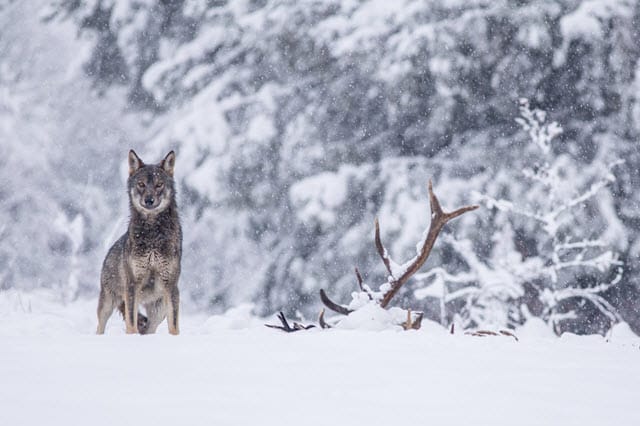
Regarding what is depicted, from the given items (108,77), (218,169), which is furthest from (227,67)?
(108,77)

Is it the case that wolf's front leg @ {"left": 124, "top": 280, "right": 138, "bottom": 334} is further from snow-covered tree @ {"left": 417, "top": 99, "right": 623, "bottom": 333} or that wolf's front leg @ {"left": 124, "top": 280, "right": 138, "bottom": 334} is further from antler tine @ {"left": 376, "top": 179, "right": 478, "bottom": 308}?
snow-covered tree @ {"left": 417, "top": 99, "right": 623, "bottom": 333}

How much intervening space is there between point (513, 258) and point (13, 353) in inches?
327

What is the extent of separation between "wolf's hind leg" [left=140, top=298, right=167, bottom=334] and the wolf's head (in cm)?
55

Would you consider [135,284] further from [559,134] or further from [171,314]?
[559,134]

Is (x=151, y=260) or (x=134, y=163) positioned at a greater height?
(x=134, y=163)

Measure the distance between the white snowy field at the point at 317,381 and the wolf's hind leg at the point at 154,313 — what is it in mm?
1402

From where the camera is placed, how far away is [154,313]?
477 cm

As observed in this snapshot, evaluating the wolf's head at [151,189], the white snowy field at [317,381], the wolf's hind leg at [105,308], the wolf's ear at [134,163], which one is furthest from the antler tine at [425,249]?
the wolf's hind leg at [105,308]

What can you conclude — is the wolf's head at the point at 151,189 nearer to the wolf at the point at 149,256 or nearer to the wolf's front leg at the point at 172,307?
the wolf at the point at 149,256

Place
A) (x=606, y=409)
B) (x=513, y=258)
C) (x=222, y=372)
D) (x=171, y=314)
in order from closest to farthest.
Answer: (x=606, y=409) → (x=222, y=372) → (x=171, y=314) → (x=513, y=258)

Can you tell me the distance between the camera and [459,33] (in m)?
10.7

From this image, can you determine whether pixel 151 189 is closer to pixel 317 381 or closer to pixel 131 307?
pixel 131 307

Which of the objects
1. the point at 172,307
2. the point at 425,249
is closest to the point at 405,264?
the point at 425,249

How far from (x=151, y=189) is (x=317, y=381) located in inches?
95.5
